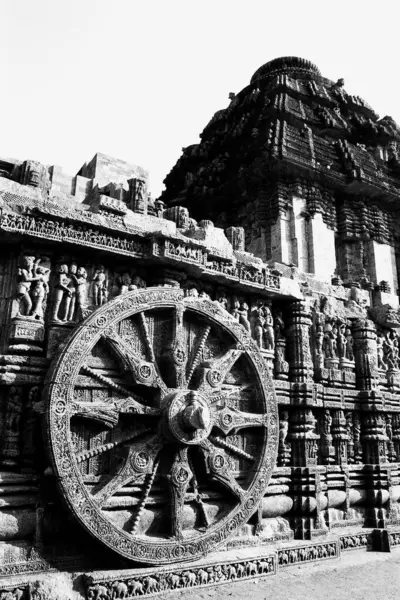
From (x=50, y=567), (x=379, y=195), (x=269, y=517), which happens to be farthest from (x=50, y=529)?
(x=379, y=195)

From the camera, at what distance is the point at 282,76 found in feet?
72.0

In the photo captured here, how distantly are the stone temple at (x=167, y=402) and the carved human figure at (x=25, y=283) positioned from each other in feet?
0.05

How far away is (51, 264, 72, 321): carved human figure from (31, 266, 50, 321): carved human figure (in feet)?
0.39

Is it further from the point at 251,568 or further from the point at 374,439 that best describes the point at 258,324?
the point at 251,568

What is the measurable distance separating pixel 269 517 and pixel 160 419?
2.60m

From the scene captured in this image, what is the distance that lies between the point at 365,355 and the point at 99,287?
5354mm

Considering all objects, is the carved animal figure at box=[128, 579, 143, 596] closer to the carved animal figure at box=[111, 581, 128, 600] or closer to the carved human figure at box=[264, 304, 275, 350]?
the carved animal figure at box=[111, 581, 128, 600]

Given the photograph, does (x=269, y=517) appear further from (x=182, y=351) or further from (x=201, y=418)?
(x=182, y=351)

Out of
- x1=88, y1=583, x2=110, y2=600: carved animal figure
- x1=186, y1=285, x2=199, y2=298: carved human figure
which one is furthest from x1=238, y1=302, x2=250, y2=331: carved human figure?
x1=88, y1=583, x2=110, y2=600: carved animal figure

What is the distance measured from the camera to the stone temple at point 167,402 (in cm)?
589

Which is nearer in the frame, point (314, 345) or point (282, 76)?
point (314, 345)

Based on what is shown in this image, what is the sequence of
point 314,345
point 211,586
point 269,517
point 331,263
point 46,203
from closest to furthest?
point 211,586
point 46,203
point 269,517
point 314,345
point 331,263

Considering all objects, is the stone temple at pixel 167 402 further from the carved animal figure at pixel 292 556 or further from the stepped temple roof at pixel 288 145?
the stepped temple roof at pixel 288 145

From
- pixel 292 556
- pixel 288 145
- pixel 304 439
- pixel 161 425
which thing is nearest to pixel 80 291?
pixel 161 425
